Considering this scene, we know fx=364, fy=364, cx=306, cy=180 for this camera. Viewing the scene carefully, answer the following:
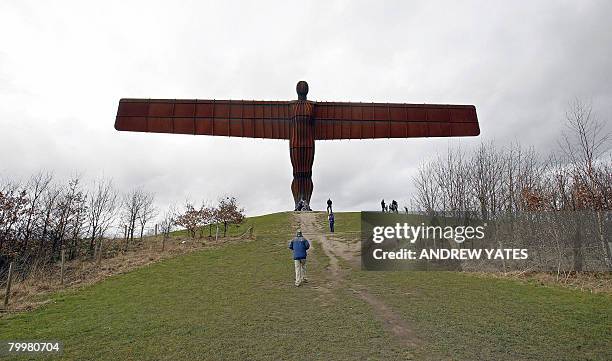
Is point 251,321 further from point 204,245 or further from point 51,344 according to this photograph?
point 204,245

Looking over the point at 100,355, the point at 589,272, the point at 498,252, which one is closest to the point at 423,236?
the point at 498,252

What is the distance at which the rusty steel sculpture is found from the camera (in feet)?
83.9

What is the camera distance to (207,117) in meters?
26.2

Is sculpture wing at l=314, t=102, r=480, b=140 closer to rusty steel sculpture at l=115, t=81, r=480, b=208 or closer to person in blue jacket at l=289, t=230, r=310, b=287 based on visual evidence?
rusty steel sculpture at l=115, t=81, r=480, b=208

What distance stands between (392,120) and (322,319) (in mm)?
20565

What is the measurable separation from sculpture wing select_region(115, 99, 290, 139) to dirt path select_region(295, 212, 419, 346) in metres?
8.28

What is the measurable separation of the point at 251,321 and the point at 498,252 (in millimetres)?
14211

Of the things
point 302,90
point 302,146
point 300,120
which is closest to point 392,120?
point 300,120

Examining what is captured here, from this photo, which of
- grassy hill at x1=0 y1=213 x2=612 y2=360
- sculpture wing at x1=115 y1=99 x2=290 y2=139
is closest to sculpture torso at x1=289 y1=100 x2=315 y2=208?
sculpture wing at x1=115 y1=99 x2=290 y2=139

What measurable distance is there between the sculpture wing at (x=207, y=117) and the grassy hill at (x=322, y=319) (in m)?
12.9

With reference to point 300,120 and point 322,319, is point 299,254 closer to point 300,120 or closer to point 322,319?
point 322,319

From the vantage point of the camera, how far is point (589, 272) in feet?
50.1

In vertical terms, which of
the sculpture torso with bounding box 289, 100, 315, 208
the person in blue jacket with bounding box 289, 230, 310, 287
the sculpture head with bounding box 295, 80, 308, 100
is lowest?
the person in blue jacket with bounding box 289, 230, 310, 287

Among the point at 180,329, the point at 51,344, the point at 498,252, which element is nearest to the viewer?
the point at 51,344
